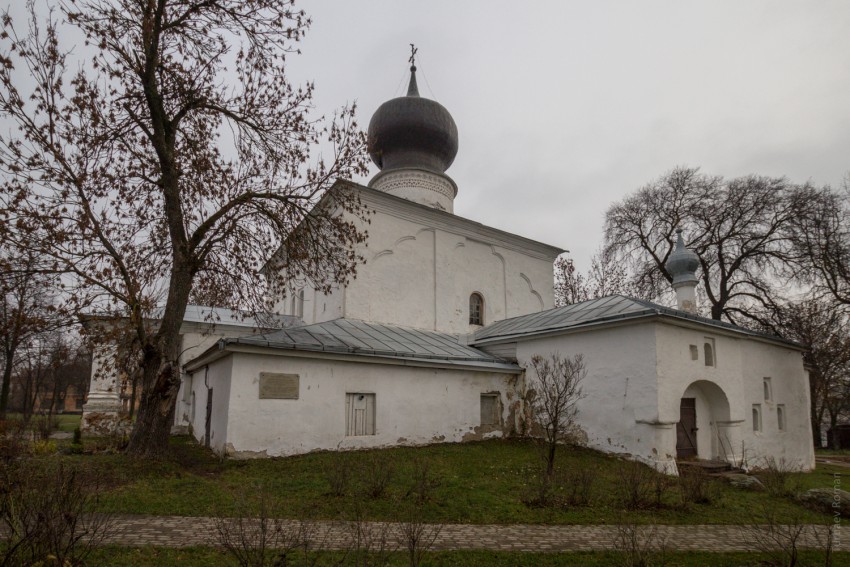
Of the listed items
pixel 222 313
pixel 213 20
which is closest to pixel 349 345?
pixel 213 20

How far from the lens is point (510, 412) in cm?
1397

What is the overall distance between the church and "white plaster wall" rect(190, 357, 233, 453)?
0.21 feet

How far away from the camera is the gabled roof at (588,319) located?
11.3 metres

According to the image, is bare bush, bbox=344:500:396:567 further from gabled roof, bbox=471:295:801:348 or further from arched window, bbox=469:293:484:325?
arched window, bbox=469:293:484:325

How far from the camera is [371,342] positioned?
12.6 m

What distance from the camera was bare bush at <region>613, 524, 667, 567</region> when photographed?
4218 millimetres

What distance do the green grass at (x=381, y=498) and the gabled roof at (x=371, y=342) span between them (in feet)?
7.45

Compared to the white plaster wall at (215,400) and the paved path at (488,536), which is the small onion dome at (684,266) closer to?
the paved path at (488,536)

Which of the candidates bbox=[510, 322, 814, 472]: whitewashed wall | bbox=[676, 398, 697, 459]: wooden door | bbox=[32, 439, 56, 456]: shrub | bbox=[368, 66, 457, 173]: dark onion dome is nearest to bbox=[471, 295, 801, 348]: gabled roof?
bbox=[510, 322, 814, 472]: whitewashed wall

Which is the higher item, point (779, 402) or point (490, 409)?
point (779, 402)

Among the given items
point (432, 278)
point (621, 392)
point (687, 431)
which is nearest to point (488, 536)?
point (621, 392)

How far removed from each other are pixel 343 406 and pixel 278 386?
1548 millimetres

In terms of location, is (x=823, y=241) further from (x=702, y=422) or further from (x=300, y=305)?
(x=300, y=305)

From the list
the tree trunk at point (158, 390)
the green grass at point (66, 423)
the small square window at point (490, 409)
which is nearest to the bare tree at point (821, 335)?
the small square window at point (490, 409)
